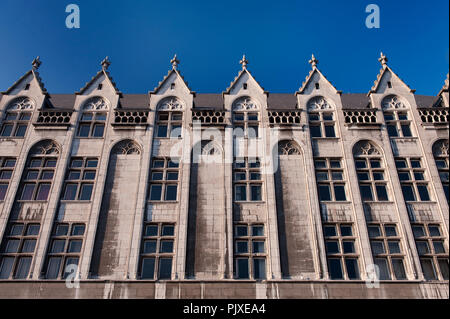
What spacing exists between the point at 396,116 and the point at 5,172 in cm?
3097

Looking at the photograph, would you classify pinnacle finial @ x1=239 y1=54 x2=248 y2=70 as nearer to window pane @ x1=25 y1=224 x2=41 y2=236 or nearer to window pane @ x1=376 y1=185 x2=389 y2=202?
window pane @ x1=376 y1=185 x2=389 y2=202

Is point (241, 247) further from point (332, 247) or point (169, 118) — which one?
point (169, 118)

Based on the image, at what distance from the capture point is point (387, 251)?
2302 centimetres

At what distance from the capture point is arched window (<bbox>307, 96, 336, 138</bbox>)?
28.2 meters

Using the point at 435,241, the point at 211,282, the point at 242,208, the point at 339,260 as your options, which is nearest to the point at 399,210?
the point at 435,241

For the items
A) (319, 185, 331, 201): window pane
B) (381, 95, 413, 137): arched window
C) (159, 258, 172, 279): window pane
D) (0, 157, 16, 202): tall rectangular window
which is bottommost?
(159, 258, 172, 279): window pane

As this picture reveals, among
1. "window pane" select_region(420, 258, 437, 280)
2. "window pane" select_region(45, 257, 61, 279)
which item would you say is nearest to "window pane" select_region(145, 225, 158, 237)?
"window pane" select_region(45, 257, 61, 279)

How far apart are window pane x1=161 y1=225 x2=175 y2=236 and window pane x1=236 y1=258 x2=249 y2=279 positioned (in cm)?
480

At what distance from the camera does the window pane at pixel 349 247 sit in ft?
75.9

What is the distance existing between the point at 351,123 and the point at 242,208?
11.5 metres

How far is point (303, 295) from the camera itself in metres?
21.0

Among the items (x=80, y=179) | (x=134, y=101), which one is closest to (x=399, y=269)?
(x=80, y=179)

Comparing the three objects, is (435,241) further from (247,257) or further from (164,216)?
(164,216)

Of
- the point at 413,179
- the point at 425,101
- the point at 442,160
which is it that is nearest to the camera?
the point at 413,179
